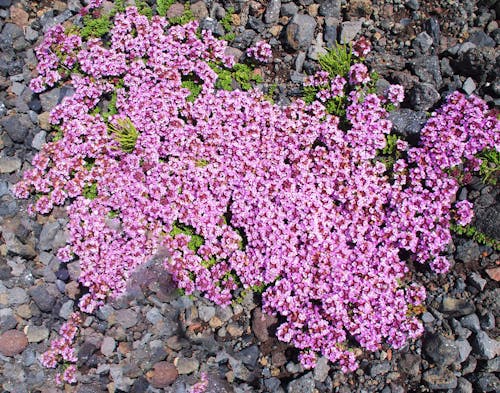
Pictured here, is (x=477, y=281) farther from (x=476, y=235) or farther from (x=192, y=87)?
(x=192, y=87)

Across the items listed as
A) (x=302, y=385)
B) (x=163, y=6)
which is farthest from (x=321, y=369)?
(x=163, y=6)

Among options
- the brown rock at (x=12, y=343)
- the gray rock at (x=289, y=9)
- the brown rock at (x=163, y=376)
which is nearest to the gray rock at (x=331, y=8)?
the gray rock at (x=289, y=9)

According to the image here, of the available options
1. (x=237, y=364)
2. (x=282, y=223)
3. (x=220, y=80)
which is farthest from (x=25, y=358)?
(x=220, y=80)

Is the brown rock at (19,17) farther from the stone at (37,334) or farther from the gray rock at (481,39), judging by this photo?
the gray rock at (481,39)

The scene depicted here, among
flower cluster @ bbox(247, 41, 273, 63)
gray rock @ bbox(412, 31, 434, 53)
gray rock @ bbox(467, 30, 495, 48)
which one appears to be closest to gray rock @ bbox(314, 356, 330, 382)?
flower cluster @ bbox(247, 41, 273, 63)

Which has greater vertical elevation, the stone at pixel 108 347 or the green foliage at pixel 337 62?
the green foliage at pixel 337 62

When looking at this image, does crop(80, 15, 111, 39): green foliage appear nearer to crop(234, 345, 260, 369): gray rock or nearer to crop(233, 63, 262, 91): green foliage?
crop(233, 63, 262, 91): green foliage
